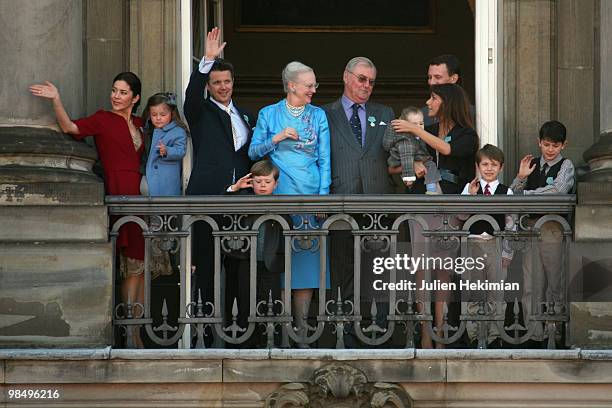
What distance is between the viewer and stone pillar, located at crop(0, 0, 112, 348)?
41.8 feet

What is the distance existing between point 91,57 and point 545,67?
343cm

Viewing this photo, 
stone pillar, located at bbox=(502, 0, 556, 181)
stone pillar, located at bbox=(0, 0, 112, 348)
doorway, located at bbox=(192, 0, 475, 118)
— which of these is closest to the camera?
stone pillar, located at bbox=(0, 0, 112, 348)

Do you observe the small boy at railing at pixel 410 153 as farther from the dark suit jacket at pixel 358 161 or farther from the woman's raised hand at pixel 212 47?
the woman's raised hand at pixel 212 47

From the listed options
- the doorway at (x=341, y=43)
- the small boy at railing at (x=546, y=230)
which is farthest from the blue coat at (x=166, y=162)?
the doorway at (x=341, y=43)

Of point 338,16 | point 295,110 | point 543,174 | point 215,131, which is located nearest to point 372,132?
point 295,110

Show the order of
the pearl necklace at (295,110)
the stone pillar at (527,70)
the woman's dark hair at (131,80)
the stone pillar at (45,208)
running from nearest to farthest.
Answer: the stone pillar at (45,208) → the pearl necklace at (295,110) → the woman's dark hair at (131,80) → the stone pillar at (527,70)

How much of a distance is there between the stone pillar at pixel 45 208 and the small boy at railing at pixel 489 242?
8.02 ft

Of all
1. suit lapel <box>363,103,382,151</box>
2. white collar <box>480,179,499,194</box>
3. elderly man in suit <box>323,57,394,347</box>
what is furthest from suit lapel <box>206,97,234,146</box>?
white collar <box>480,179,499,194</box>

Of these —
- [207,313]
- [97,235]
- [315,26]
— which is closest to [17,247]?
[97,235]

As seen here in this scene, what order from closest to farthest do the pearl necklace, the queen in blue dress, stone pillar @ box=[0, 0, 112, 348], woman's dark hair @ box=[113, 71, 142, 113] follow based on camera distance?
stone pillar @ box=[0, 0, 112, 348] → the queen in blue dress → the pearl necklace → woman's dark hair @ box=[113, 71, 142, 113]

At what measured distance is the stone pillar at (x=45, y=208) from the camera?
41.8 feet

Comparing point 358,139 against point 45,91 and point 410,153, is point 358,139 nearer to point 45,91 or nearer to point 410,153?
point 410,153

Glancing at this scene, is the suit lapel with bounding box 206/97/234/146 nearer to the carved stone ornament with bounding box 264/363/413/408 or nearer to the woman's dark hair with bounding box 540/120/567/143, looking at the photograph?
the carved stone ornament with bounding box 264/363/413/408

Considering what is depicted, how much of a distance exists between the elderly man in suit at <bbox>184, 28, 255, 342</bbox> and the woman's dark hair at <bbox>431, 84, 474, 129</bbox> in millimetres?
1365
